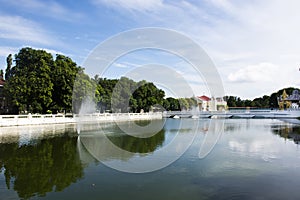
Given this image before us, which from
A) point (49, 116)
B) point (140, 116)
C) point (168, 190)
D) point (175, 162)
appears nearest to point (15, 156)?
point (175, 162)

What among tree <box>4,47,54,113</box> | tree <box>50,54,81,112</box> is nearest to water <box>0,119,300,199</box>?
tree <box>4,47,54,113</box>

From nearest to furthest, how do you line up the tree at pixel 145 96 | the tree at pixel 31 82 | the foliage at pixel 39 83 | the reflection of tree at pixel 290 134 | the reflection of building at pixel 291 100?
the reflection of tree at pixel 290 134 < the tree at pixel 31 82 < the foliage at pixel 39 83 < the reflection of building at pixel 291 100 < the tree at pixel 145 96

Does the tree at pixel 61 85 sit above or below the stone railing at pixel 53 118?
above

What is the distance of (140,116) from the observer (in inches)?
2056

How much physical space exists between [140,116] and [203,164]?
137 feet

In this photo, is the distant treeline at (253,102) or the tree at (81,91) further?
the distant treeline at (253,102)

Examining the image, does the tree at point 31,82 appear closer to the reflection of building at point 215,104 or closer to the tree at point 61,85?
the tree at point 61,85

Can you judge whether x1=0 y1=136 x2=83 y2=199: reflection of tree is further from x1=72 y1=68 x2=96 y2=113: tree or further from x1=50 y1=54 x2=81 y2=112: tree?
x1=72 y1=68 x2=96 y2=113: tree

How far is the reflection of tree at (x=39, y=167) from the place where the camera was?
7748 mm

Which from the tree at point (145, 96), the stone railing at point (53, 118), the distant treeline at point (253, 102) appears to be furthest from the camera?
the distant treeline at point (253, 102)

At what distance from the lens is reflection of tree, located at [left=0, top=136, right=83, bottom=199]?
7.75 m

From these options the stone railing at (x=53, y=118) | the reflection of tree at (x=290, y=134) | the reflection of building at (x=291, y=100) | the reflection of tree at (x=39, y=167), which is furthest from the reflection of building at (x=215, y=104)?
the reflection of tree at (x=39, y=167)

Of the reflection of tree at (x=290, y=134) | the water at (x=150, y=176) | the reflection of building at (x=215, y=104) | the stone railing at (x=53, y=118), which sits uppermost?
the reflection of building at (x=215, y=104)

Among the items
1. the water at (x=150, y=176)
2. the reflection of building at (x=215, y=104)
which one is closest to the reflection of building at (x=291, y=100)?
the reflection of building at (x=215, y=104)
